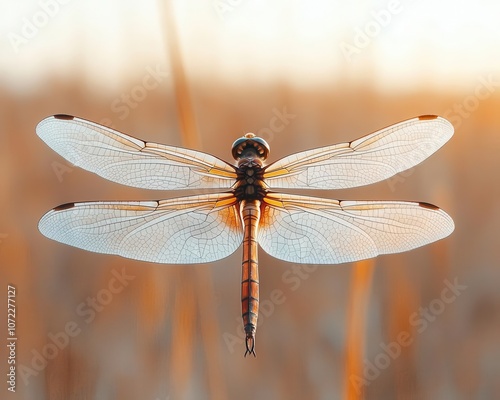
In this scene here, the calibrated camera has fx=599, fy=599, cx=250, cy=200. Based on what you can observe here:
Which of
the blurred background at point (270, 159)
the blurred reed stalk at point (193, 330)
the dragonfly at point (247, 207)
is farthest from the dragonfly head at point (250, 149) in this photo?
the blurred reed stalk at point (193, 330)
